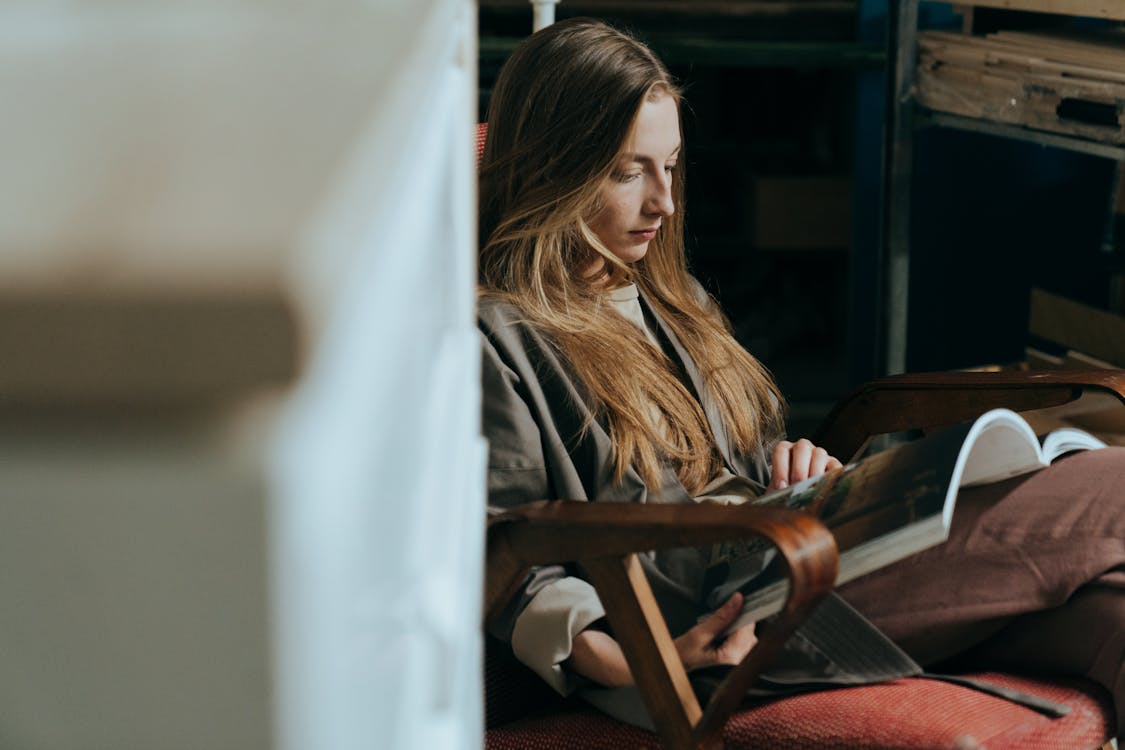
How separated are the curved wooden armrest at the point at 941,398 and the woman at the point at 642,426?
0.10m

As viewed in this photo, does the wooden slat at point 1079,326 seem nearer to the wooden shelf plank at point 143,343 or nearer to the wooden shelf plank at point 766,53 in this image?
the wooden shelf plank at point 766,53

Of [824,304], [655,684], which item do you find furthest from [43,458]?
[824,304]

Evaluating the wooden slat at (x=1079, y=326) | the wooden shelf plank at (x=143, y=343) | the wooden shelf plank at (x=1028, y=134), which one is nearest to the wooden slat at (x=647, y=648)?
the wooden shelf plank at (x=143, y=343)

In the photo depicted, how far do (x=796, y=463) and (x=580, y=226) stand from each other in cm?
40

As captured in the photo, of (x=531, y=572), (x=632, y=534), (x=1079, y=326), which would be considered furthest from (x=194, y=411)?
(x=1079, y=326)

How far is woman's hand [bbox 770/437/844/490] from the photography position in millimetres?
1724

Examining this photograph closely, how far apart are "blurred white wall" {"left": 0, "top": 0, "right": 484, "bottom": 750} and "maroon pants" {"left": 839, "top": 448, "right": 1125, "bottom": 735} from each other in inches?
49.9

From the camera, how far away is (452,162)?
27.6 inches

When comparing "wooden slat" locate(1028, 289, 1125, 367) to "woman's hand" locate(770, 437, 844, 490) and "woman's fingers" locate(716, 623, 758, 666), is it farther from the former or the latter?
"woman's fingers" locate(716, 623, 758, 666)

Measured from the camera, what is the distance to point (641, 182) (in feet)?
5.77

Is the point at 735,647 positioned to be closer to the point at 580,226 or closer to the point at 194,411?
the point at 580,226

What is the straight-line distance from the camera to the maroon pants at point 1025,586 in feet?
4.70

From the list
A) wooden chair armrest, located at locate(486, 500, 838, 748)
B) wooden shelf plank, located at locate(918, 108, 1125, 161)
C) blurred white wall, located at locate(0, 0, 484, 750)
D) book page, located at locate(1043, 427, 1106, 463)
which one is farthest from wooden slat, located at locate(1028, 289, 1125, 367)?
blurred white wall, located at locate(0, 0, 484, 750)

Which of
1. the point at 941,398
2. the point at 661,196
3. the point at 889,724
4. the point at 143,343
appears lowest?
Result: the point at 889,724
